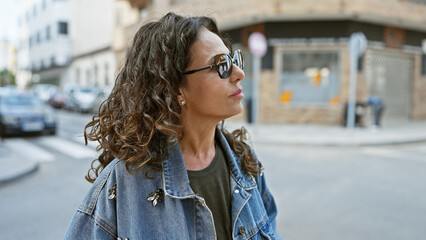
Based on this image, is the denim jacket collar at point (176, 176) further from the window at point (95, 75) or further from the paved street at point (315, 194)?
the window at point (95, 75)

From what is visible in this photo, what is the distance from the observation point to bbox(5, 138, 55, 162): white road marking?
25.7 feet

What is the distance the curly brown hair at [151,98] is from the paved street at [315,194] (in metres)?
2.67

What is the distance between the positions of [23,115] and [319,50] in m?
11.2

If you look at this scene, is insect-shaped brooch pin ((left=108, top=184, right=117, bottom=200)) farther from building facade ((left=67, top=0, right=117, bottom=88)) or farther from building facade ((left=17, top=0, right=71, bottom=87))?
building facade ((left=17, top=0, right=71, bottom=87))

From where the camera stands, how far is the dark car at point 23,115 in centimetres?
1072

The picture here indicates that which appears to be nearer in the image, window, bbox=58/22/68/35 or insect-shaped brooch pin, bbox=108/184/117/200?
insect-shaped brooch pin, bbox=108/184/117/200

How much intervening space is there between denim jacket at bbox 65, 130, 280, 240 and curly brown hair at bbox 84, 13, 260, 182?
0.15 ft

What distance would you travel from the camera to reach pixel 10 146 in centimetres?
946

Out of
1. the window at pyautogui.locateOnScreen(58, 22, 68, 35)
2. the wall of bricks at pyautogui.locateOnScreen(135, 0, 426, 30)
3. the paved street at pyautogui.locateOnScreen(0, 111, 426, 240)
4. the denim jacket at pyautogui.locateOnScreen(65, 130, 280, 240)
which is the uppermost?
the window at pyautogui.locateOnScreen(58, 22, 68, 35)

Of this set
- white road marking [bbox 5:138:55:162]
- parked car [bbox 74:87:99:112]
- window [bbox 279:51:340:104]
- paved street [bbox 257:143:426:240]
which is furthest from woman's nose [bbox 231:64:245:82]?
parked car [bbox 74:87:99:112]

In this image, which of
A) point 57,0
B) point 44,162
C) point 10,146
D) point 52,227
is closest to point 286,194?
point 52,227

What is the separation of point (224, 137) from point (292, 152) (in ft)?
23.7

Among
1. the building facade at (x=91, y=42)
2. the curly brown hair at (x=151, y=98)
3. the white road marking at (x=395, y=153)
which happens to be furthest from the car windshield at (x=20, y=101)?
the building facade at (x=91, y=42)

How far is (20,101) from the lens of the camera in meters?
11.7
